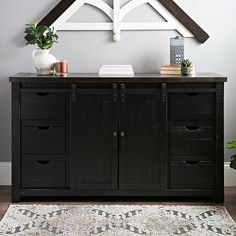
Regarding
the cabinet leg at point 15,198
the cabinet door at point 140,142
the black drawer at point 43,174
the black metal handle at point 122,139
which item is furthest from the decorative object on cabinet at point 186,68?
the cabinet leg at point 15,198

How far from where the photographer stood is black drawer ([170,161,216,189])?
3562 mm

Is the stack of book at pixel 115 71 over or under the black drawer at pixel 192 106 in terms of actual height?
over

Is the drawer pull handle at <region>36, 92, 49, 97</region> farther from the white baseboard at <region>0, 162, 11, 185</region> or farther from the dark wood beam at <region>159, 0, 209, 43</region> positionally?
the dark wood beam at <region>159, 0, 209, 43</region>

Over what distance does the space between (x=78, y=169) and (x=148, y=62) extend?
3.35 feet

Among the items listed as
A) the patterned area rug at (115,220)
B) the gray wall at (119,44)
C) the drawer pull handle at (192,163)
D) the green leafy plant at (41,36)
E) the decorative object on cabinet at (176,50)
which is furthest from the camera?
the gray wall at (119,44)

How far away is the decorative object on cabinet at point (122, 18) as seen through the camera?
155 inches

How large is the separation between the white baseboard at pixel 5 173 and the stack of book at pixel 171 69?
1.40 meters

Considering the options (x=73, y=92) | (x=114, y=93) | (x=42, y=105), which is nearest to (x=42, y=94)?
(x=42, y=105)

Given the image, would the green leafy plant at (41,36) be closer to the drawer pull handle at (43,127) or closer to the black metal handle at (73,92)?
the black metal handle at (73,92)

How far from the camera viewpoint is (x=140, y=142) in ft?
11.7

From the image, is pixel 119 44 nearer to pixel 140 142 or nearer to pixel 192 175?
pixel 140 142

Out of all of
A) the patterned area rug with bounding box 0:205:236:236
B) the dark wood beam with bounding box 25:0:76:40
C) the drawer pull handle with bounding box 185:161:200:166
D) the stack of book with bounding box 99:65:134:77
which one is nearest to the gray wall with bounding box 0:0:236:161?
the dark wood beam with bounding box 25:0:76:40

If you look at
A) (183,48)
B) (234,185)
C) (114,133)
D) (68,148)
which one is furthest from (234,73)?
(68,148)

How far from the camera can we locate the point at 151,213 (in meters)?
3.31
